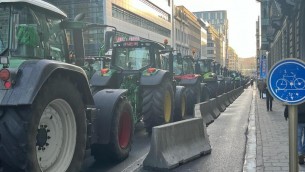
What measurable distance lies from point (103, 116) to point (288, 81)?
→ 11.3ft

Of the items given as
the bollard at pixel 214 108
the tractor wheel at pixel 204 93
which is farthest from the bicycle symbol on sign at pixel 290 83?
the tractor wheel at pixel 204 93

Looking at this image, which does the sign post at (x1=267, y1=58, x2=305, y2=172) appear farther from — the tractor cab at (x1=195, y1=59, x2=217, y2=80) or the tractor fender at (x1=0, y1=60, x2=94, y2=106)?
the tractor cab at (x1=195, y1=59, x2=217, y2=80)

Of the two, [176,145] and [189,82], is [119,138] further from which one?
[189,82]

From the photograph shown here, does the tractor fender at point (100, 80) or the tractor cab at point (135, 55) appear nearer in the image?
the tractor fender at point (100, 80)

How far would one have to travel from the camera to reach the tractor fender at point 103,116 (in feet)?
21.2

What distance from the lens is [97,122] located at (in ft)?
21.7

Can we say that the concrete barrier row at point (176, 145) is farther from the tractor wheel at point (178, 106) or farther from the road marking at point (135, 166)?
the tractor wheel at point (178, 106)

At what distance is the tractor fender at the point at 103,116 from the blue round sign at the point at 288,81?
3.06 meters

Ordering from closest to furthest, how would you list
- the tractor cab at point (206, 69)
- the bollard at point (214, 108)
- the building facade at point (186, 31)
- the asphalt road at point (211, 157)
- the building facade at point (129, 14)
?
1. the asphalt road at point (211, 157)
2. the bollard at point (214, 108)
3. the tractor cab at point (206, 69)
4. the building facade at point (129, 14)
5. the building facade at point (186, 31)

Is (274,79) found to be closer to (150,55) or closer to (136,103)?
(136,103)

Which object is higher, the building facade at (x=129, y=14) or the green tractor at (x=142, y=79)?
the building facade at (x=129, y=14)

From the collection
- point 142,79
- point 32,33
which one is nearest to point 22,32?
point 32,33

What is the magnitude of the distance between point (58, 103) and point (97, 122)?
1.75 m

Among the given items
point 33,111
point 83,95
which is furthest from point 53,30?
point 33,111
